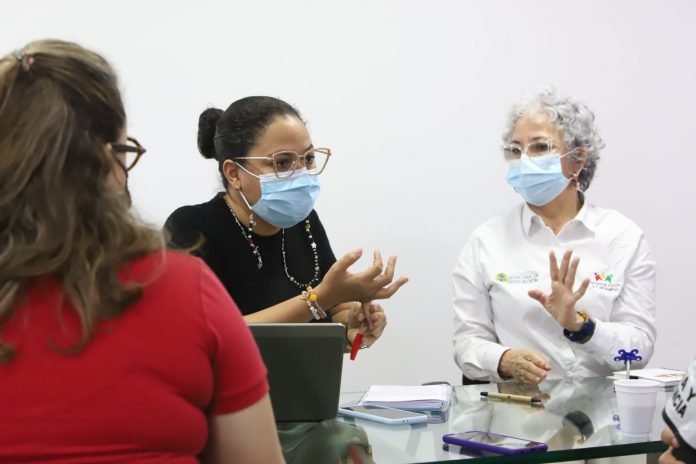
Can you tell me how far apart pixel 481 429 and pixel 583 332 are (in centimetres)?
88

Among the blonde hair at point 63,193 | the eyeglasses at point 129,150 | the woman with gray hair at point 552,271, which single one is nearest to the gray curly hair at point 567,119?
the woman with gray hair at point 552,271

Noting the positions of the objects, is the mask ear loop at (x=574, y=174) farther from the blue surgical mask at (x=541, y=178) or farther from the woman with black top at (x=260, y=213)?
the woman with black top at (x=260, y=213)

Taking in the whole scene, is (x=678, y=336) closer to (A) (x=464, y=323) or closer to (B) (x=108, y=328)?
(A) (x=464, y=323)

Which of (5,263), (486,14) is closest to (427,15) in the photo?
(486,14)

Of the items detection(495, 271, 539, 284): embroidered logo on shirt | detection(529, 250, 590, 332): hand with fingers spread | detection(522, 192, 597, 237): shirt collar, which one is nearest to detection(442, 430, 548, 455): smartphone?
detection(529, 250, 590, 332): hand with fingers spread

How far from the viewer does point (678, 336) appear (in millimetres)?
3549

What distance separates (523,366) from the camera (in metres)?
2.22

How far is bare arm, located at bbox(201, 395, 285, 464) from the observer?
40.9 inches

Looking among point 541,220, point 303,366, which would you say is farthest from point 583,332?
point 303,366

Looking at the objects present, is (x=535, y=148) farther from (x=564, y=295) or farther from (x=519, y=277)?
(x=564, y=295)

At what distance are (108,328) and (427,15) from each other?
2.56 metres

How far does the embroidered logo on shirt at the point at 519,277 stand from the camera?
2.60 m

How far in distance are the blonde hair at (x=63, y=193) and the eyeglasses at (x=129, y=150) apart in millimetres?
31

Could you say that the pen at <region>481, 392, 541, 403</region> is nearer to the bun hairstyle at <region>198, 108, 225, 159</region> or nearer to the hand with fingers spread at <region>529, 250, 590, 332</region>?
the hand with fingers spread at <region>529, 250, 590, 332</region>
